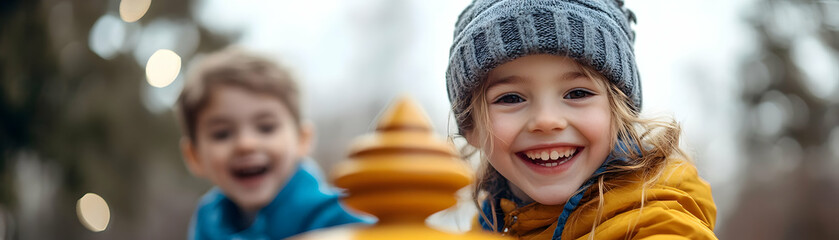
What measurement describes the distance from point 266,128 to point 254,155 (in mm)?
123

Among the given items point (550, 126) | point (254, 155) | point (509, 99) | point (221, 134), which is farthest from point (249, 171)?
point (550, 126)

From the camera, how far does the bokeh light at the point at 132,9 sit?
595 cm

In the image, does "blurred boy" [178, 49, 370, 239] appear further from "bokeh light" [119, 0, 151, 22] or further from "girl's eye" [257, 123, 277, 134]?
"bokeh light" [119, 0, 151, 22]

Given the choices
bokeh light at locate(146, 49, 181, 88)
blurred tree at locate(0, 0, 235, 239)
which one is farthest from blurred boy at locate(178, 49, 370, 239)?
bokeh light at locate(146, 49, 181, 88)

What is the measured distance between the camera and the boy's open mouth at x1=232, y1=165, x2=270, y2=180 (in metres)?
2.36

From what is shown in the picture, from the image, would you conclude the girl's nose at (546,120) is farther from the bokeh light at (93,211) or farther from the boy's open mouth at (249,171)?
the bokeh light at (93,211)

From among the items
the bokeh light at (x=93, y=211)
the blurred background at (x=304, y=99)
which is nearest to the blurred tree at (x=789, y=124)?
the blurred background at (x=304, y=99)

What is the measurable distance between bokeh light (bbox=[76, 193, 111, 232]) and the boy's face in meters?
3.86

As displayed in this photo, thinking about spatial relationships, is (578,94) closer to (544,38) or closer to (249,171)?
(544,38)

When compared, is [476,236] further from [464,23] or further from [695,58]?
[695,58]

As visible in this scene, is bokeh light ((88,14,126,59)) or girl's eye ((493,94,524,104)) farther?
bokeh light ((88,14,126,59))

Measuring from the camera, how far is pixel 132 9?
6035mm

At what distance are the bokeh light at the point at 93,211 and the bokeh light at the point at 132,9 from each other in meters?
1.62

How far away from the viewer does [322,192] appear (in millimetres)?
2393
